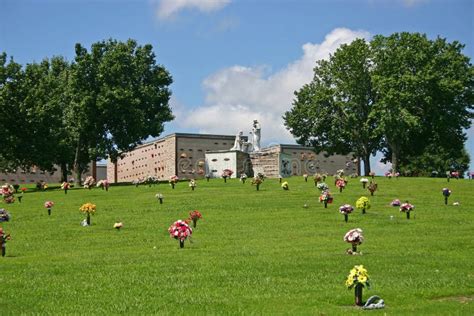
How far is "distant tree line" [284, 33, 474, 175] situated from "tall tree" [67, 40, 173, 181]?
18.8 m

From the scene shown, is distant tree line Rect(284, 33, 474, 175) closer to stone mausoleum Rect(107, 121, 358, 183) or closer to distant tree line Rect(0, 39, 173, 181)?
stone mausoleum Rect(107, 121, 358, 183)

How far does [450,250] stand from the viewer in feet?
78.5

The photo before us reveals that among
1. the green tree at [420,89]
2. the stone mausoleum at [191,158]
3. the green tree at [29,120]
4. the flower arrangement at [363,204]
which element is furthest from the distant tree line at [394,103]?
the flower arrangement at [363,204]

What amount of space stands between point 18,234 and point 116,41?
49583 mm

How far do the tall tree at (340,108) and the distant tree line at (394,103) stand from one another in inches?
4.7

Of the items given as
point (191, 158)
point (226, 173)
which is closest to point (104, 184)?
point (226, 173)

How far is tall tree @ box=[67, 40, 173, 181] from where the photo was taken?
7194cm

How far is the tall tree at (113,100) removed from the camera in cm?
7194

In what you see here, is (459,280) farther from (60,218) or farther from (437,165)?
(437,165)

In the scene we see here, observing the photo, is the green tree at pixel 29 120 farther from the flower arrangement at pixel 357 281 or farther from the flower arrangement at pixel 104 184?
the flower arrangement at pixel 357 281

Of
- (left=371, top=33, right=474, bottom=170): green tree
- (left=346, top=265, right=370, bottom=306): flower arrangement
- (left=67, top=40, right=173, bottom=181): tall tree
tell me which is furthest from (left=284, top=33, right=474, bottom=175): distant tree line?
(left=346, top=265, right=370, bottom=306): flower arrangement

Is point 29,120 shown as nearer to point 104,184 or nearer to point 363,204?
point 104,184

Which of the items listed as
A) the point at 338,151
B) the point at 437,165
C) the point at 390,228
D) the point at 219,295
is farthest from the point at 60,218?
the point at 437,165

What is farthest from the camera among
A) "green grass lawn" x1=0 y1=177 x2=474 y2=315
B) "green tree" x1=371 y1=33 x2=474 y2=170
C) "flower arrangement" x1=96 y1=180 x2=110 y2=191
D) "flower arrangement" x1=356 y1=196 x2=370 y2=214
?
"green tree" x1=371 y1=33 x2=474 y2=170
